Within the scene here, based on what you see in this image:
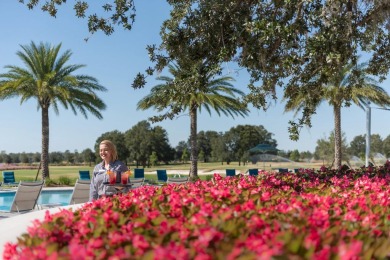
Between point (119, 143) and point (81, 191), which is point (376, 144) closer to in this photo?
point (119, 143)

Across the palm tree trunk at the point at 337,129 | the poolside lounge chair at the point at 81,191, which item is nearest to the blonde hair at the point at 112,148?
the poolside lounge chair at the point at 81,191

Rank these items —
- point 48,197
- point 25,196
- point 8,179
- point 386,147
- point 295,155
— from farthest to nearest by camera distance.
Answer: point 295,155 < point 386,147 < point 8,179 < point 48,197 < point 25,196

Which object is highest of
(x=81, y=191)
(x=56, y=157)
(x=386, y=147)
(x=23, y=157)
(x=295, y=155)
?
(x=386, y=147)

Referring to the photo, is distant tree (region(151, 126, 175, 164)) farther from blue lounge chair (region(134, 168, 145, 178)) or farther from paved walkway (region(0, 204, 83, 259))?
paved walkway (region(0, 204, 83, 259))

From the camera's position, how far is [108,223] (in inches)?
128

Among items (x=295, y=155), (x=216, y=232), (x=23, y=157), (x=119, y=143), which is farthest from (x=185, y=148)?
(x=216, y=232)

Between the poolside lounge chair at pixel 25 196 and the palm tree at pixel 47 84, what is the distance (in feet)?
46.3

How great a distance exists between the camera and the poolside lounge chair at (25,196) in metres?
11.4

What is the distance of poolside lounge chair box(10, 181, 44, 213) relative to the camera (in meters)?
11.4

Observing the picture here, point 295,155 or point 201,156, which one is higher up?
point 295,155

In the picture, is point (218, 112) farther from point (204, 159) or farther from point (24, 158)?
point (24, 158)

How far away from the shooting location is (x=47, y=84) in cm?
2520

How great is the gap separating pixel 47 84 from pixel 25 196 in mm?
14713

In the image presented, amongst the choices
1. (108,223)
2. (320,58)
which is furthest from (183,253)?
(320,58)
